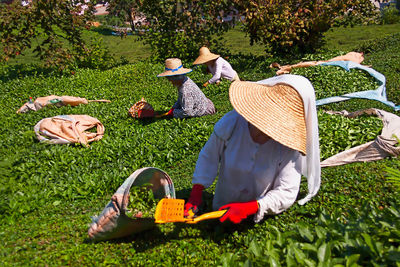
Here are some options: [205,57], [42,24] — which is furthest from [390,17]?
[42,24]

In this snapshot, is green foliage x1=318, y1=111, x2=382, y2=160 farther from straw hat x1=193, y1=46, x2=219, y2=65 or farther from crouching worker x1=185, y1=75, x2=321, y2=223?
straw hat x1=193, y1=46, x2=219, y2=65

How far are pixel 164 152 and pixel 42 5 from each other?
26.6ft

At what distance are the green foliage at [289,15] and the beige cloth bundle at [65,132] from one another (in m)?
6.64

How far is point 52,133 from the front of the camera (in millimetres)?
5410

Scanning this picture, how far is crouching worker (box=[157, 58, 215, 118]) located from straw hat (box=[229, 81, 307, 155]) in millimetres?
3481

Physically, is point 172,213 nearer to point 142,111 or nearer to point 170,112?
point 170,112

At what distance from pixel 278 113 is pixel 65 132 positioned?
4.19m

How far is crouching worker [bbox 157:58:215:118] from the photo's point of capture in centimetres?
576

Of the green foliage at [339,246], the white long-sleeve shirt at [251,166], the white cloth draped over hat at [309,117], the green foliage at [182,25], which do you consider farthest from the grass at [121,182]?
the green foliage at [182,25]

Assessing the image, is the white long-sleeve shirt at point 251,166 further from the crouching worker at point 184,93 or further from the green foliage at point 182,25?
the green foliage at point 182,25

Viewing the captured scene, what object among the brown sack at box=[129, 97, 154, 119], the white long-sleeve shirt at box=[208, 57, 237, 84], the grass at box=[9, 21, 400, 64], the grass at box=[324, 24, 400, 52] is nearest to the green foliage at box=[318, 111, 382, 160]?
the brown sack at box=[129, 97, 154, 119]

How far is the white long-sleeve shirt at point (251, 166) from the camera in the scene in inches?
98.3

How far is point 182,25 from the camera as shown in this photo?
11930 mm

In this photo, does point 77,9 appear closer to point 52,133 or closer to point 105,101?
point 105,101
